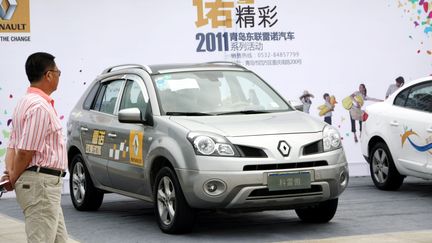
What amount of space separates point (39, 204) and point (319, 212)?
186 inches

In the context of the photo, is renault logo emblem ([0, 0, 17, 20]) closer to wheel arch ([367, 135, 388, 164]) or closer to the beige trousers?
wheel arch ([367, 135, 388, 164])

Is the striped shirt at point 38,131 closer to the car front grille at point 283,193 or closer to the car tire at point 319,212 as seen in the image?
the car front grille at point 283,193

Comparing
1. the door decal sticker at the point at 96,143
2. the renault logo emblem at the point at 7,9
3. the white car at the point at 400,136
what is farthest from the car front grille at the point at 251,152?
the renault logo emblem at the point at 7,9

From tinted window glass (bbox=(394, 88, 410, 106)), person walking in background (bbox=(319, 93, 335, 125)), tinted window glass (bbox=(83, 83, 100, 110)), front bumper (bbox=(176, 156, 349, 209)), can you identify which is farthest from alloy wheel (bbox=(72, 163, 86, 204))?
person walking in background (bbox=(319, 93, 335, 125))

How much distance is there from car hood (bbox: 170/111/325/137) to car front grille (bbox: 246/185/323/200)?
55cm

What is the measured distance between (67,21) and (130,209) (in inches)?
159

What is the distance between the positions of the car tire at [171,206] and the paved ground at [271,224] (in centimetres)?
10

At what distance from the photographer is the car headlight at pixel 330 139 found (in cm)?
959

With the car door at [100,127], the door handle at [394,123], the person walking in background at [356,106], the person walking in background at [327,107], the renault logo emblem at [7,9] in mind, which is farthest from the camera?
Result: the person walking in background at [356,106]

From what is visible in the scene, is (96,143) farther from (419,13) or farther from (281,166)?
(419,13)

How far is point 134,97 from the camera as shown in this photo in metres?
10.8

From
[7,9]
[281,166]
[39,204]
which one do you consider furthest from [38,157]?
[7,9]

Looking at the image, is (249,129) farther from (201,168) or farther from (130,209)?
(130,209)

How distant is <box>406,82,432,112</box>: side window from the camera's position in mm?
12422
